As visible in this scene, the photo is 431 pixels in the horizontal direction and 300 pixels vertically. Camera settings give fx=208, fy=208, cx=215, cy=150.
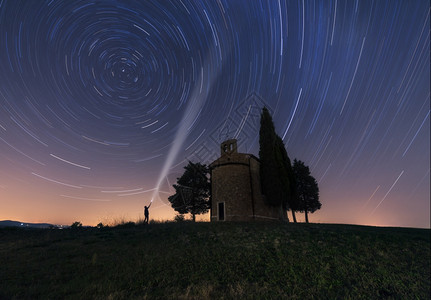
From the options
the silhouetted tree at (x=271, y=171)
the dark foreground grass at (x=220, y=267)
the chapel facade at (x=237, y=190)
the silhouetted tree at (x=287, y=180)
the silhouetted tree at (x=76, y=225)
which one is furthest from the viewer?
the silhouetted tree at (x=287, y=180)

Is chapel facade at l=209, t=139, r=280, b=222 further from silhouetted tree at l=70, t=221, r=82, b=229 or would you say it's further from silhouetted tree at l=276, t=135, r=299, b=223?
silhouetted tree at l=70, t=221, r=82, b=229

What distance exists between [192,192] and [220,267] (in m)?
21.7

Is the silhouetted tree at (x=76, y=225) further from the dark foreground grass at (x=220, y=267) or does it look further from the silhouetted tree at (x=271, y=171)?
the silhouetted tree at (x=271, y=171)

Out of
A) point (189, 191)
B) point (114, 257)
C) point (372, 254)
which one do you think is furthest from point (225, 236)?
point (189, 191)

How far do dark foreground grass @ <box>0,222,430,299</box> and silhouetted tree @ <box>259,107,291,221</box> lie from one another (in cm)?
882

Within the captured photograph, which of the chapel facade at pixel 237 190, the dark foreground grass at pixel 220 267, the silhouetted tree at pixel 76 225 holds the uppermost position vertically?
the chapel facade at pixel 237 190

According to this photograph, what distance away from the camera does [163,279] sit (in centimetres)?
746

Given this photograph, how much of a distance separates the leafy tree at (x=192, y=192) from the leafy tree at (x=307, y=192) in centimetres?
1309

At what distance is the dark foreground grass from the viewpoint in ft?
21.6

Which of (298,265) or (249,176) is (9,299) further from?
(249,176)

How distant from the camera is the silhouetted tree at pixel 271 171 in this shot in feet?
73.9

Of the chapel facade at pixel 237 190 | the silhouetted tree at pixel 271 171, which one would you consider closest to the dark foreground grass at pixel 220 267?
the chapel facade at pixel 237 190

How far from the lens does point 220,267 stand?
28.3 ft

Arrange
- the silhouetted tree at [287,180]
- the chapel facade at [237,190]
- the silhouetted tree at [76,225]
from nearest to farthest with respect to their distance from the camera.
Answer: the silhouetted tree at [76,225], the chapel facade at [237,190], the silhouetted tree at [287,180]
